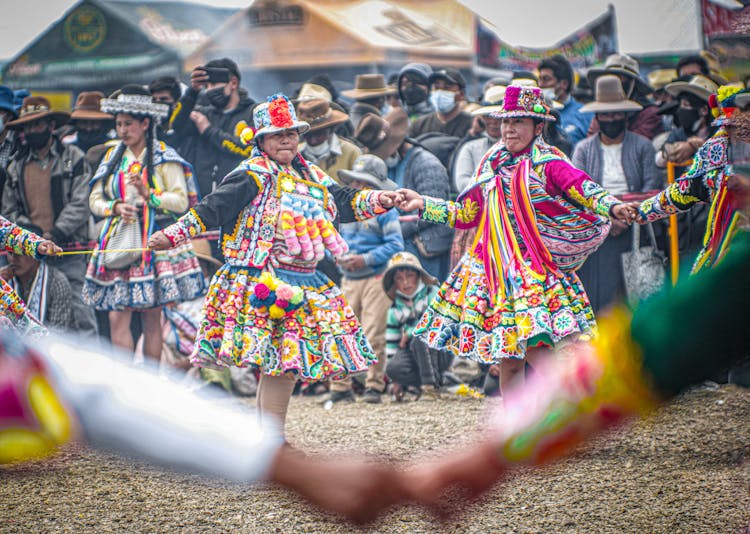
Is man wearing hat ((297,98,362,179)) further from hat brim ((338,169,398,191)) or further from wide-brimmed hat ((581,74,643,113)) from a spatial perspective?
wide-brimmed hat ((581,74,643,113))

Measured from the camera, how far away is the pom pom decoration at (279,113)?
5.48 metres

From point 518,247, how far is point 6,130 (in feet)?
14.7

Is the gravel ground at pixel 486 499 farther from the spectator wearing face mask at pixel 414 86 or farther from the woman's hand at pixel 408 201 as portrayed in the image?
the spectator wearing face mask at pixel 414 86

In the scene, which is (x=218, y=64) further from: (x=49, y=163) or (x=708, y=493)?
(x=708, y=493)

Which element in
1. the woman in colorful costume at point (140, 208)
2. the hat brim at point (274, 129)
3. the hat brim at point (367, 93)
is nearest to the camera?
the hat brim at point (274, 129)

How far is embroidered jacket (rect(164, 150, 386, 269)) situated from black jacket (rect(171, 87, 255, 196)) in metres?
1.71

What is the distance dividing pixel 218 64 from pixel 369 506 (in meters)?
4.20

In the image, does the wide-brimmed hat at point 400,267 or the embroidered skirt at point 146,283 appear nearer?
the embroidered skirt at point 146,283

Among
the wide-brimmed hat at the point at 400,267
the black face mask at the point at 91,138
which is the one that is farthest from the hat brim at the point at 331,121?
the black face mask at the point at 91,138

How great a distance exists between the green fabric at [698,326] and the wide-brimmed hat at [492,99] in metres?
5.15

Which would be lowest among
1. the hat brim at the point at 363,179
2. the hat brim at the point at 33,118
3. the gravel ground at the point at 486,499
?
the gravel ground at the point at 486,499

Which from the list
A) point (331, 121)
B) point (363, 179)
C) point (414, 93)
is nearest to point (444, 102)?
point (414, 93)

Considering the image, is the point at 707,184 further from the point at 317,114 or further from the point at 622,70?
the point at 317,114

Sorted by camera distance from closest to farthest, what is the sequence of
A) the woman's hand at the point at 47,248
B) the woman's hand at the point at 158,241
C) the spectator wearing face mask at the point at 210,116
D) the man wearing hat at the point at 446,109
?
the woman's hand at the point at 158,241
the woman's hand at the point at 47,248
the spectator wearing face mask at the point at 210,116
the man wearing hat at the point at 446,109
